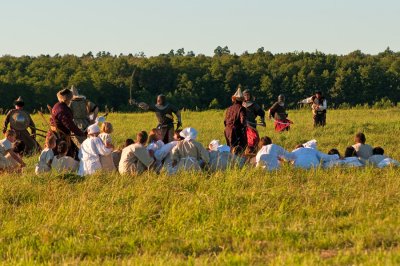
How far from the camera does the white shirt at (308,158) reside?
12912mm

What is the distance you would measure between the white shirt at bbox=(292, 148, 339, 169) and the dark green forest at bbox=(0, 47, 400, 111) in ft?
139

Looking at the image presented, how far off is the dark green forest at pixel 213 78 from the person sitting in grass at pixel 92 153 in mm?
42434

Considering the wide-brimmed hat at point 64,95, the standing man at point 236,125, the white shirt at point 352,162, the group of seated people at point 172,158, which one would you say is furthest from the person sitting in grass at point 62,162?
the white shirt at point 352,162

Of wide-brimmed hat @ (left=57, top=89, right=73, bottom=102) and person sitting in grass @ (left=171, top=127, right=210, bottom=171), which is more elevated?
wide-brimmed hat @ (left=57, top=89, right=73, bottom=102)

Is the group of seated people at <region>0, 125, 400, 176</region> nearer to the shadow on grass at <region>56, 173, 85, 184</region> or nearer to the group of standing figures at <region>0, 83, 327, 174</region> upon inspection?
the group of standing figures at <region>0, 83, 327, 174</region>

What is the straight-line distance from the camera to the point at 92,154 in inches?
514

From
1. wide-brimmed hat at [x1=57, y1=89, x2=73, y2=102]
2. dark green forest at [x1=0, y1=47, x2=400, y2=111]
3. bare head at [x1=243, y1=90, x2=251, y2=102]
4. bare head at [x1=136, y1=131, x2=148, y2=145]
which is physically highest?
wide-brimmed hat at [x1=57, y1=89, x2=73, y2=102]

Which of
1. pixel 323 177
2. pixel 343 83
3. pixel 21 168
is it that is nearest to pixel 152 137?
pixel 21 168

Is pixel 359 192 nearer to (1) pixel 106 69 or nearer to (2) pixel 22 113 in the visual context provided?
(2) pixel 22 113

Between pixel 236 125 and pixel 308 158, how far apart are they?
9.57 ft

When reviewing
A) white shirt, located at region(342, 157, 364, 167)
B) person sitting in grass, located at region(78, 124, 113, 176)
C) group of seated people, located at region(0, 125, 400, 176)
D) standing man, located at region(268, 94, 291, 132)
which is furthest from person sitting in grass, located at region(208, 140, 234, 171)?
standing man, located at region(268, 94, 291, 132)

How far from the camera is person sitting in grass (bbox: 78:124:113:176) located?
13.0 metres

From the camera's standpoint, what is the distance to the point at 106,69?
62969 mm

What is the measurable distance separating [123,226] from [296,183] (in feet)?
9.02
